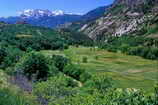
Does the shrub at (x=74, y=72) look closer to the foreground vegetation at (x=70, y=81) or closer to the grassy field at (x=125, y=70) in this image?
the foreground vegetation at (x=70, y=81)

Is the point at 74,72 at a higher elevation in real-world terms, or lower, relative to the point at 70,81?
lower

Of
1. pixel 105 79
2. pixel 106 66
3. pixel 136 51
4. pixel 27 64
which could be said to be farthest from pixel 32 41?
pixel 105 79

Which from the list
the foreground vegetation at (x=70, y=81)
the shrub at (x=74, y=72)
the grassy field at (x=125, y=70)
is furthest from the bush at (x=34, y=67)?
the shrub at (x=74, y=72)

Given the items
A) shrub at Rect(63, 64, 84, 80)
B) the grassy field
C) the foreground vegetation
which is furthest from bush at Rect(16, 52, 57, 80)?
shrub at Rect(63, 64, 84, 80)

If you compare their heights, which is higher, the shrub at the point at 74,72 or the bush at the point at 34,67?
the bush at the point at 34,67

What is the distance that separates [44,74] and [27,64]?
5.10m

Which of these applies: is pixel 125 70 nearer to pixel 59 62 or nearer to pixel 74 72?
pixel 59 62

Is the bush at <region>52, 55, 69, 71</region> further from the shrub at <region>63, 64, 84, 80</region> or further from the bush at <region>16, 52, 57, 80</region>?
the bush at <region>16, 52, 57, 80</region>

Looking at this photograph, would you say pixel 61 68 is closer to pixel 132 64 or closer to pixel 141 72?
pixel 141 72

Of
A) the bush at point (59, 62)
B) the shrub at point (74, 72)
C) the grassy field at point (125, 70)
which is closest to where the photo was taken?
the grassy field at point (125, 70)

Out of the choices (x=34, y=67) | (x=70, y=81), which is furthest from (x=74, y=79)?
(x=70, y=81)

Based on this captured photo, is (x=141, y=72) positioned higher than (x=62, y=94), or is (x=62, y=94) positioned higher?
(x=62, y=94)

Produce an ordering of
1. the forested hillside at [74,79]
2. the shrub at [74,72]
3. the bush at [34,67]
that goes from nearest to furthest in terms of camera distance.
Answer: the forested hillside at [74,79]
the bush at [34,67]
the shrub at [74,72]

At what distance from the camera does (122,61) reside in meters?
152
